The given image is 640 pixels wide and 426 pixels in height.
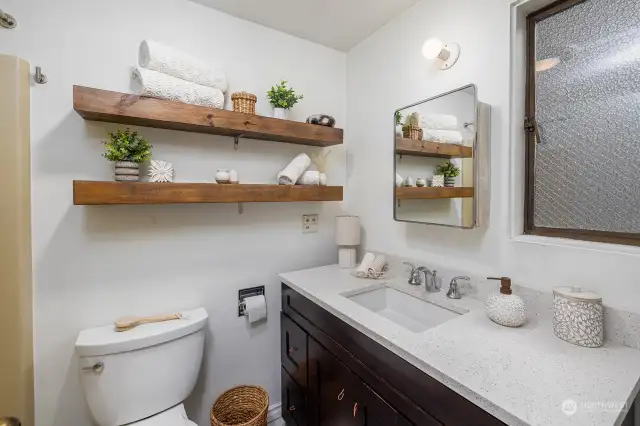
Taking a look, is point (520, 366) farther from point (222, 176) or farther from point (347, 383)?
point (222, 176)

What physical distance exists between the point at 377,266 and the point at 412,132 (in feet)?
2.39

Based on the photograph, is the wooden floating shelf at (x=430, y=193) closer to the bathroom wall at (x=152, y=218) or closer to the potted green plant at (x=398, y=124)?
the potted green plant at (x=398, y=124)

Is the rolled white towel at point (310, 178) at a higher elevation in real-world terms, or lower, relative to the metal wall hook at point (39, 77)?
lower

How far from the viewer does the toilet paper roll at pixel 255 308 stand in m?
1.61

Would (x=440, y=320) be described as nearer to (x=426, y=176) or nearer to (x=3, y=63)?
(x=426, y=176)

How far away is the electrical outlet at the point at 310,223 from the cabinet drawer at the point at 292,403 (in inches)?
33.0

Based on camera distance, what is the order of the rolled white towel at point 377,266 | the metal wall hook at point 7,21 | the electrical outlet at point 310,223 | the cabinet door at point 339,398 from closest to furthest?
the cabinet door at point 339,398 < the metal wall hook at point 7,21 < the rolled white towel at point 377,266 < the electrical outlet at point 310,223

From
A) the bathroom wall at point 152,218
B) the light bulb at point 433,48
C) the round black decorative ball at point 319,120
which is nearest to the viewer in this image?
the bathroom wall at point 152,218

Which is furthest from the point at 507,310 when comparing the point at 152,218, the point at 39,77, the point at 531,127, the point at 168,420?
the point at 39,77

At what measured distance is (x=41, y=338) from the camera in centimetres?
121

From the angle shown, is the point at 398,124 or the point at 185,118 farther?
the point at 398,124

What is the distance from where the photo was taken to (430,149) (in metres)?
1.41

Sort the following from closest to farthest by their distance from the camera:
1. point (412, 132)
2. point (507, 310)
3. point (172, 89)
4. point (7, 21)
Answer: point (507, 310), point (7, 21), point (172, 89), point (412, 132)

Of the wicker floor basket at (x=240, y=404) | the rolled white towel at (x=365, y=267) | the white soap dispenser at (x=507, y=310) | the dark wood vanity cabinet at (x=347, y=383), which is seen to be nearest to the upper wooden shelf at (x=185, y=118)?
the rolled white towel at (x=365, y=267)
